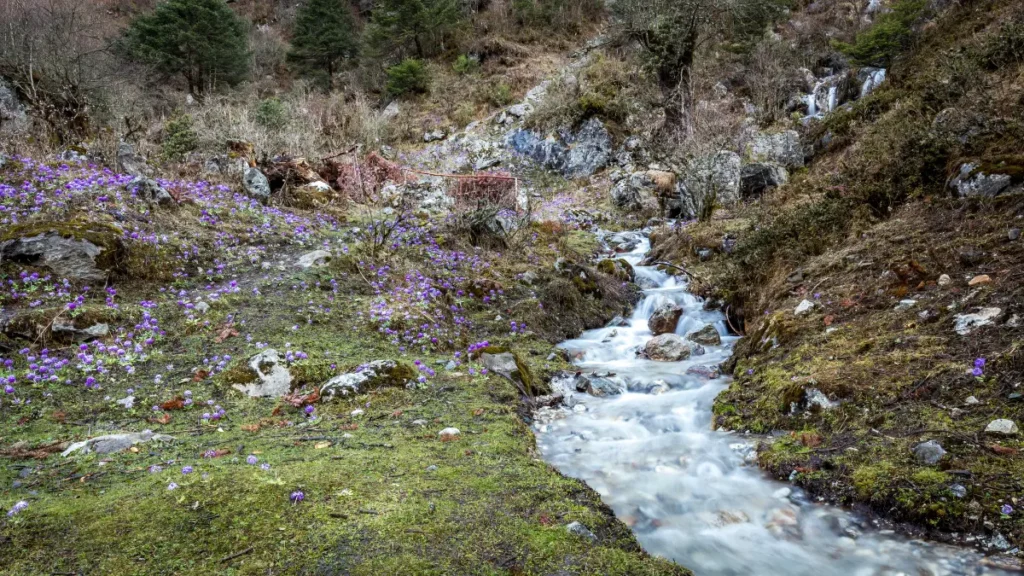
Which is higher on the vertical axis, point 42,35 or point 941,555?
point 941,555

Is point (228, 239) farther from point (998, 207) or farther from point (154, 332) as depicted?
point (998, 207)

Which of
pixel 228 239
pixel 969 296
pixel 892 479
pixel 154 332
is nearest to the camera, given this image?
pixel 892 479

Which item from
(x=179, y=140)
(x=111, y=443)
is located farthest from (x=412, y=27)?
(x=111, y=443)

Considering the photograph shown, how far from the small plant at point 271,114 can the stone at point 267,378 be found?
1325 centimetres

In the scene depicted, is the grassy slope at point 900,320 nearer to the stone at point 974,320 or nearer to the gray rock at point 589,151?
the stone at point 974,320

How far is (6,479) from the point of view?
8.96 feet

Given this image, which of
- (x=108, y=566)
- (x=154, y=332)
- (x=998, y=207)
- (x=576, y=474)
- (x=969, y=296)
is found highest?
(x=998, y=207)

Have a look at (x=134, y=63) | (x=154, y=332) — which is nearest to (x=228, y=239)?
(x=154, y=332)

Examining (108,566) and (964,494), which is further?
(964,494)

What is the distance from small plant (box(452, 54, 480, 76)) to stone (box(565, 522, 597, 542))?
25.5 m

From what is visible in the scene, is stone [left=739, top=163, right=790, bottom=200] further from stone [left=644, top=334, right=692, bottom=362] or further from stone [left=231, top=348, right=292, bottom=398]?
stone [left=231, top=348, right=292, bottom=398]

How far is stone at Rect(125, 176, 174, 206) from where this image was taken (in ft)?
25.1

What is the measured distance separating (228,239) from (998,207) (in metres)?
9.17

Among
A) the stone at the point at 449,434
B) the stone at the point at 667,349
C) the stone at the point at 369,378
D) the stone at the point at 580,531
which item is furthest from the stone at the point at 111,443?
the stone at the point at 667,349
